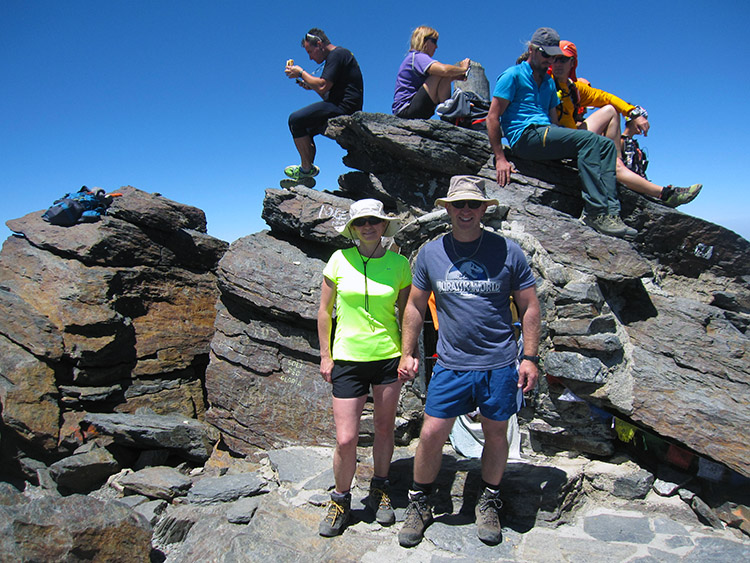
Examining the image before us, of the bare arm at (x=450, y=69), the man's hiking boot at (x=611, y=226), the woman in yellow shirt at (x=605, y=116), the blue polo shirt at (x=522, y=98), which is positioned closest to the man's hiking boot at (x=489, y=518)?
the man's hiking boot at (x=611, y=226)

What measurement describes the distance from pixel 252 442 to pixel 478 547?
4.50 meters

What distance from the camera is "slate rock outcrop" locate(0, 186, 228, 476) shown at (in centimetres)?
855

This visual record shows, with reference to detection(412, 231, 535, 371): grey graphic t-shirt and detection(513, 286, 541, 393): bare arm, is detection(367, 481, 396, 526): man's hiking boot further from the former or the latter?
detection(513, 286, 541, 393): bare arm

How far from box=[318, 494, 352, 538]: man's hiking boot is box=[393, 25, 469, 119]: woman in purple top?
23.2 ft

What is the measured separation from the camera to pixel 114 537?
4785mm

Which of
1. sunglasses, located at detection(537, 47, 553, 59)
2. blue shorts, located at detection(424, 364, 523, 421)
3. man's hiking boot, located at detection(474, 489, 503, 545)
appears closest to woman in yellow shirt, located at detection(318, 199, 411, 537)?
blue shorts, located at detection(424, 364, 523, 421)

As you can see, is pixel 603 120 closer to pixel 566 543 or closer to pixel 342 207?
pixel 342 207

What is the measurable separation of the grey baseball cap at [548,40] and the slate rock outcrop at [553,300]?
1.89m

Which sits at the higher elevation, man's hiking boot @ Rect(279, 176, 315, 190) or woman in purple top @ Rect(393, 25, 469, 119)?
woman in purple top @ Rect(393, 25, 469, 119)

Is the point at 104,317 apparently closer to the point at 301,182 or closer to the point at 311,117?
the point at 301,182

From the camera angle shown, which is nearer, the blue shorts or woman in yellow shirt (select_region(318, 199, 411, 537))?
the blue shorts

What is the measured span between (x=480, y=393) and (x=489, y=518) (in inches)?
49.8

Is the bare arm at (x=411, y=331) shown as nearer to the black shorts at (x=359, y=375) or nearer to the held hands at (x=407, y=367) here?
the held hands at (x=407, y=367)

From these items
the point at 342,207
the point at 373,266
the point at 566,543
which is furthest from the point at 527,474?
the point at 342,207
